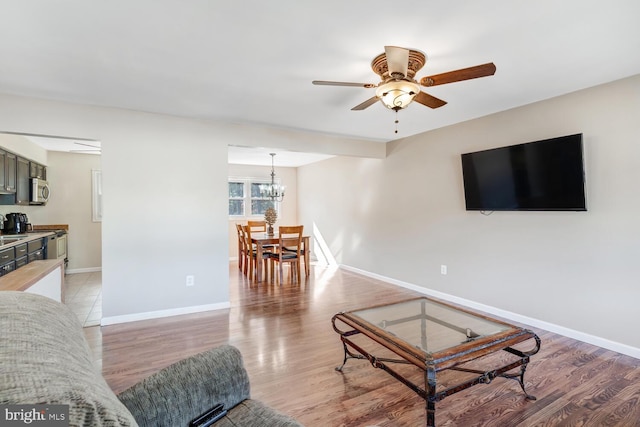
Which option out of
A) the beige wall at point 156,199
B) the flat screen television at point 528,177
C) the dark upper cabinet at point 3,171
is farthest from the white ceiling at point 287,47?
the dark upper cabinet at point 3,171

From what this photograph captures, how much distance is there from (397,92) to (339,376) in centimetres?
206

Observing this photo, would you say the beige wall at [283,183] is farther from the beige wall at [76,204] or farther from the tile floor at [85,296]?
the tile floor at [85,296]

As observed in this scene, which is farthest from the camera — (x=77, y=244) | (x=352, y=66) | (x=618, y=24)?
(x=77, y=244)

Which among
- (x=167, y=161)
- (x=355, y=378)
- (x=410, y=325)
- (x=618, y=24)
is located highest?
(x=618, y=24)

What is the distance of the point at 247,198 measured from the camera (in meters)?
7.77

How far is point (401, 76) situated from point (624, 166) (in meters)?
2.22

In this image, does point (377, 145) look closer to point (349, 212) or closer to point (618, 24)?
point (349, 212)

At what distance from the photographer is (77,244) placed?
6047mm

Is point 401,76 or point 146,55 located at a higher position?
point 146,55

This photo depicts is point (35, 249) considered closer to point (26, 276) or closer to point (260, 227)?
point (26, 276)

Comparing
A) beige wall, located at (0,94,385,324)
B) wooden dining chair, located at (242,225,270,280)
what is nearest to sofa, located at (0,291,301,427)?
beige wall, located at (0,94,385,324)

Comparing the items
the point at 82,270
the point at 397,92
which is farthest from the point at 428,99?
the point at 82,270

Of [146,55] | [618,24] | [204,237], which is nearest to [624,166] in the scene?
[618,24]

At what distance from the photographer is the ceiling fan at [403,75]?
6.16 ft
